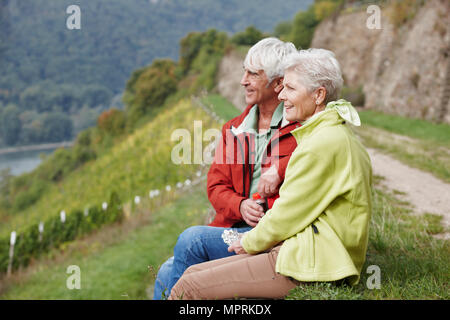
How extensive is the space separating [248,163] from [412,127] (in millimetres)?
11830

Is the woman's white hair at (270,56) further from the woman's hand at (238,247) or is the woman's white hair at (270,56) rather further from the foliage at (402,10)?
the foliage at (402,10)

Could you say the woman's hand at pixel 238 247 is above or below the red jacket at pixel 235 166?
below

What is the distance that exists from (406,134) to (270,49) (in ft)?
36.0

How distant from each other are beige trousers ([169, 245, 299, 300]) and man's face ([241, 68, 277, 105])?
1.02 metres

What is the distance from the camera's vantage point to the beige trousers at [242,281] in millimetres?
2266

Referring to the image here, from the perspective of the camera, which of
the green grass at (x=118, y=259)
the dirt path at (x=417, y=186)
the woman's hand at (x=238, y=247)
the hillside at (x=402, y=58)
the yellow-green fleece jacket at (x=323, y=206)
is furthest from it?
the hillside at (x=402, y=58)

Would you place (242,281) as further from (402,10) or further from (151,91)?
(151,91)

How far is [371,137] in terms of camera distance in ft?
37.3

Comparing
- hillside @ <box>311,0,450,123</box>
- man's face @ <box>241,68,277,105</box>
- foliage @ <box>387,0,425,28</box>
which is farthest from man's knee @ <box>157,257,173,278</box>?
foliage @ <box>387,0,425,28</box>

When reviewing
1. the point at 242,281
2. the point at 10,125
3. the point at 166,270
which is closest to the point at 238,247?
the point at 242,281

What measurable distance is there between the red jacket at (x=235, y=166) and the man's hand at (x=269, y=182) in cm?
5

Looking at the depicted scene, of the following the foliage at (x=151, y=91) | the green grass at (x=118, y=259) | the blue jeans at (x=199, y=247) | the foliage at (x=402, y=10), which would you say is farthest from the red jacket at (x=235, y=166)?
the foliage at (x=151, y=91)

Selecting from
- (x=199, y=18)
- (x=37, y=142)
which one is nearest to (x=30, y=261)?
(x=37, y=142)
